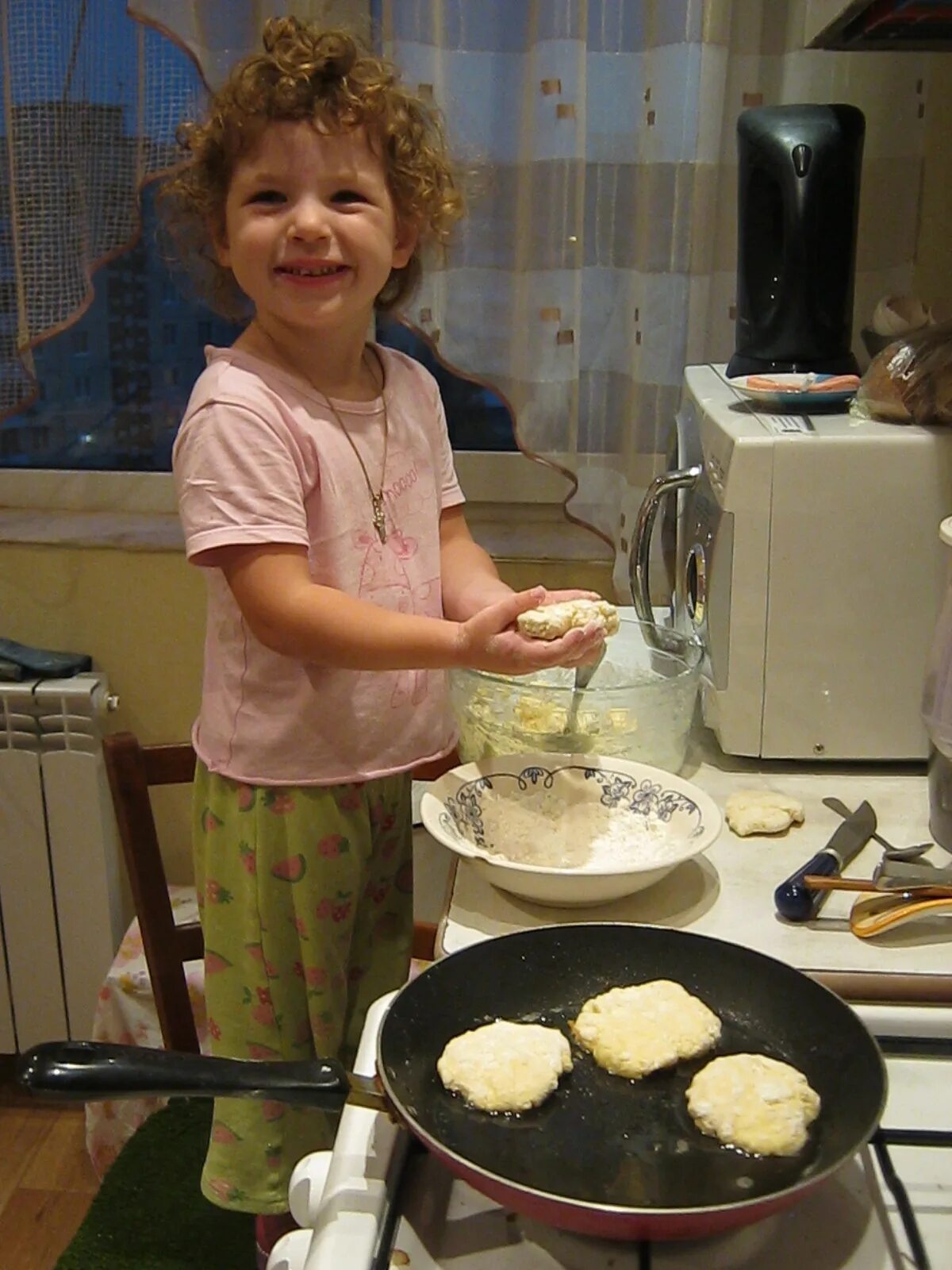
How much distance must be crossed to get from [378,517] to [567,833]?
1.09 feet

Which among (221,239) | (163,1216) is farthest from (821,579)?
(163,1216)

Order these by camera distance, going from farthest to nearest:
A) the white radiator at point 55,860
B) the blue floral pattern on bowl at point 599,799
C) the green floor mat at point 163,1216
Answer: the white radiator at point 55,860 < the green floor mat at point 163,1216 < the blue floral pattern on bowl at point 599,799

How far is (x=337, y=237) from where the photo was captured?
3.23ft

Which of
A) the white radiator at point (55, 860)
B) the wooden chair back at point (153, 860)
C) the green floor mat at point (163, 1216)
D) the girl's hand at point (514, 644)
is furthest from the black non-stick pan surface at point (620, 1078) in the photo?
the white radiator at point (55, 860)

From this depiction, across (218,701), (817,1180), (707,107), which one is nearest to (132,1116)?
(218,701)

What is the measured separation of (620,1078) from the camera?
62 centimetres

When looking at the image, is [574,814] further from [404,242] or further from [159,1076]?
[404,242]

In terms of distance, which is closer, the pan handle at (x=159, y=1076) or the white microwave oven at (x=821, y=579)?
the pan handle at (x=159, y=1076)

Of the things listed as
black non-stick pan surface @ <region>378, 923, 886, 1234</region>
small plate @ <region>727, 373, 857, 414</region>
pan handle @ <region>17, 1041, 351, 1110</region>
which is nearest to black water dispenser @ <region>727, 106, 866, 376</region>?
small plate @ <region>727, 373, 857, 414</region>

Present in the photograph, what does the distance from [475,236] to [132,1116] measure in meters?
1.27

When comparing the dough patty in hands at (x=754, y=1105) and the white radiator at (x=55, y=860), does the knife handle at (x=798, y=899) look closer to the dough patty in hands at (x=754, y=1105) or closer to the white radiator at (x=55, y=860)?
the dough patty in hands at (x=754, y=1105)

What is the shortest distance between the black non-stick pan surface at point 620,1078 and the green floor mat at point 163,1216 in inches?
36.2

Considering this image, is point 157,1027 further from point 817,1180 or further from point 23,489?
point 817,1180

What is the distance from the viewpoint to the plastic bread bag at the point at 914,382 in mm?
999
